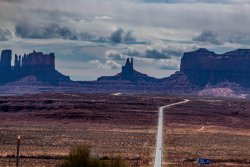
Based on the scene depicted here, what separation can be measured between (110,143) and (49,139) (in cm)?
836

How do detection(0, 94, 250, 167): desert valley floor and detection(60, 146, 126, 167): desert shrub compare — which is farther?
detection(0, 94, 250, 167): desert valley floor

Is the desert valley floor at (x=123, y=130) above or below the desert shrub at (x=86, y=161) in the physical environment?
below

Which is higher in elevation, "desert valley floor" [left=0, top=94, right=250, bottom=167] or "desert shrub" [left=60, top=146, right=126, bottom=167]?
"desert shrub" [left=60, top=146, right=126, bottom=167]

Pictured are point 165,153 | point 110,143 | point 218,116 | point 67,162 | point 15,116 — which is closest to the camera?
point 67,162

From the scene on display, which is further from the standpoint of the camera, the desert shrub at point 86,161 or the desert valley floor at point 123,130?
the desert valley floor at point 123,130

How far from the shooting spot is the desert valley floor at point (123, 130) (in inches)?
1988

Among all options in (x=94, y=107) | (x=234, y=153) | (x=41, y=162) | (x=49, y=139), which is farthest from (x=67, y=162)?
(x=94, y=107)

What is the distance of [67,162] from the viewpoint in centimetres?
2020

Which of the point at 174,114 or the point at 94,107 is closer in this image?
the point at 174,114

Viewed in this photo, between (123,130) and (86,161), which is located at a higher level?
(86,161)

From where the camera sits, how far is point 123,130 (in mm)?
87688

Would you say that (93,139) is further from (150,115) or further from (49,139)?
(150,115)

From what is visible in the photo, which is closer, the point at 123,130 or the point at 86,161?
the point at 86,161

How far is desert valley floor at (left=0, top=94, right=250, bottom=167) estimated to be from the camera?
50.5 m
